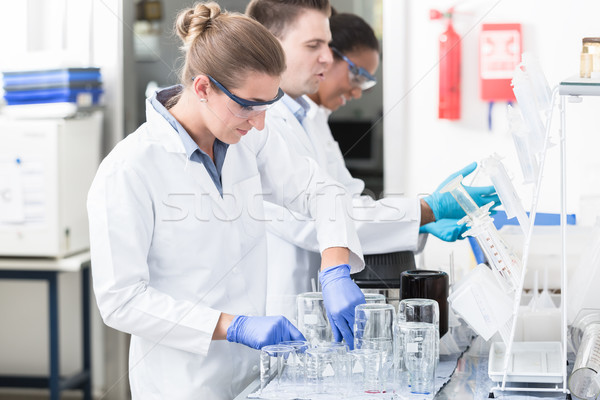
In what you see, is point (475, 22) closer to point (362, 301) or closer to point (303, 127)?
point (303, 127)

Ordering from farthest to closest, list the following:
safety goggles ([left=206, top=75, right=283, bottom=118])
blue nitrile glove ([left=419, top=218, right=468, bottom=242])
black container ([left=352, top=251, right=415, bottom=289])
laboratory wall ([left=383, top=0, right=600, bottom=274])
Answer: laboratory wall ([left=383, top=0, right=600, bottom=274]) < blue nitrile glove ([left=419, top=218, right=468, bottom=242]) < black container ([left=352, top=251, right=415, bottom=289]) < safety goggles ([left=206, top=75, right=283, bottom=118])

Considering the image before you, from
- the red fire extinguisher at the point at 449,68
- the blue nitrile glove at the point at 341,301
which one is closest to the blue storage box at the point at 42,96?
the red fire extinguisher at the point at 449,68

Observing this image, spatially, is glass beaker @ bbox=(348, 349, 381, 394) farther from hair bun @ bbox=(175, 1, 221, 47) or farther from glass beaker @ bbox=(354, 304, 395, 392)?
hair bun @ bbox=(175, 1, 221, 47)

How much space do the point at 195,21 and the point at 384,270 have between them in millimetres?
737

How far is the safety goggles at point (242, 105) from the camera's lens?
1406mm

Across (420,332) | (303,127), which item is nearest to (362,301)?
(420,332)

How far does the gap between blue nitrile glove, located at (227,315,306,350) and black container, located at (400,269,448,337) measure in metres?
0.25

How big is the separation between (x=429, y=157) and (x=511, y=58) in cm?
55

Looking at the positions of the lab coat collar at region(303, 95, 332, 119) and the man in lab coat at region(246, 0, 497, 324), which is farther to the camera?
the lab coat collar at region(303, 95, 332, 119)

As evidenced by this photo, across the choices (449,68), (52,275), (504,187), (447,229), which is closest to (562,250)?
(504,187)

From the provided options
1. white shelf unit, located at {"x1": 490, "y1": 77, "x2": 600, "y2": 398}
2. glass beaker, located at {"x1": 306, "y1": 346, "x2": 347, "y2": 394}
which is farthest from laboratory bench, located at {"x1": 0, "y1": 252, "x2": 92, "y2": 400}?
white shelf unit, located at {"x1": 490, "y1": 77, "x2": 600, "y2": 398}

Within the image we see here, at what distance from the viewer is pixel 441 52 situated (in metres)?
2.99

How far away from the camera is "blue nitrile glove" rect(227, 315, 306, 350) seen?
1317 millimetres

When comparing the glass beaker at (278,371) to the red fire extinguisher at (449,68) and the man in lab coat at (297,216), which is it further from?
the red fire extinguisher at (449,68)
